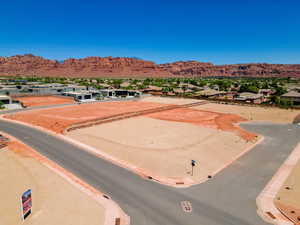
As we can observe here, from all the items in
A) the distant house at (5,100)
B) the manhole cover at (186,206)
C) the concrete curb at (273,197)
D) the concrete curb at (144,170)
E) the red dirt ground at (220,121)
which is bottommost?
the concrete curb at (273,197)

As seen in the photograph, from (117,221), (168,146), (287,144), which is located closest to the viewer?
(117,221)

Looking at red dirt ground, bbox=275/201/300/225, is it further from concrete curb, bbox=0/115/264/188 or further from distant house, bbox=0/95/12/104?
distant house, bbox=0/95/12/104

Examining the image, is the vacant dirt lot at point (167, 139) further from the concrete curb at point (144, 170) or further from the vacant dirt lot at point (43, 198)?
the vacant dirt lot at point (43, 198)

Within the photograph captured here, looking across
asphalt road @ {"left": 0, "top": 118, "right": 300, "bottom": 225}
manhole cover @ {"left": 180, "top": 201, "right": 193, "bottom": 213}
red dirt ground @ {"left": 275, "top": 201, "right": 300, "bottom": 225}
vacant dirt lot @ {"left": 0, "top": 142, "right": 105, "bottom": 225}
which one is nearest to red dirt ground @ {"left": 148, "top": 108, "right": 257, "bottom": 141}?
asphalt road @ {"left": 0, "top": 118, "right": 300, "bottom": 225}

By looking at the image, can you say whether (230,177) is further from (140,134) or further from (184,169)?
(140,134)

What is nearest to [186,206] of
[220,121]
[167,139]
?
[167,139]

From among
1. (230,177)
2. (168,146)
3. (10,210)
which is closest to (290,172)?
(230,177)

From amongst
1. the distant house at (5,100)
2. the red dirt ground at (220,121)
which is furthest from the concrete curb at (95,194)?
the distant house at (5,100)

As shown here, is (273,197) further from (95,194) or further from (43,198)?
(43,198)
